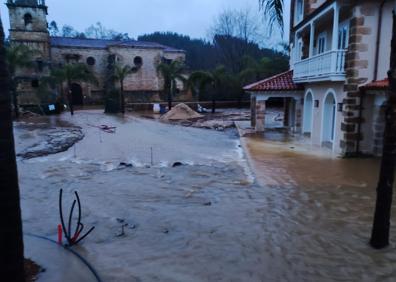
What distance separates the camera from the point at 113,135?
2291 centimetres

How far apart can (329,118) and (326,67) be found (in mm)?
2908

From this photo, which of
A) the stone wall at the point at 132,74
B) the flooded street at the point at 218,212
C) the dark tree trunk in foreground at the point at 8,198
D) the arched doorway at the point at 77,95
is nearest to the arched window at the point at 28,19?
the stone wall at the point at 132,74

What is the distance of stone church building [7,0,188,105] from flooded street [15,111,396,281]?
34.1 meters

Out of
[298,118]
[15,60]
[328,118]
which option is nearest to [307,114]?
[298,118]

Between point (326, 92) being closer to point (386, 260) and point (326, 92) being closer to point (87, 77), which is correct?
point (386, 260)

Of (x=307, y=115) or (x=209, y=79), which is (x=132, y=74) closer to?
Result: (x=209, y=79)

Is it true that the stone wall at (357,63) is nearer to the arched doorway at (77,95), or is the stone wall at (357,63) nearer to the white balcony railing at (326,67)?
the white balcony railing at (326,67)

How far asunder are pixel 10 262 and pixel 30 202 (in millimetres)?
6166

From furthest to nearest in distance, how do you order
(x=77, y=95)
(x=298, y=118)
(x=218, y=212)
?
(x=77, y=95)
(x=298, y=118)
(x=218, y=212)

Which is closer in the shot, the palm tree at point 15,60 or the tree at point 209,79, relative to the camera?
Result: the palm tree at point 15,60

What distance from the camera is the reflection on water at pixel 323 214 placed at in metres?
5.84

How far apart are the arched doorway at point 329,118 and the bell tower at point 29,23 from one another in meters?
39.5

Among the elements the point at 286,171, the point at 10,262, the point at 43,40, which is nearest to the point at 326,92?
the point at 286,171

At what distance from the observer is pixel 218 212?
28.3ft
